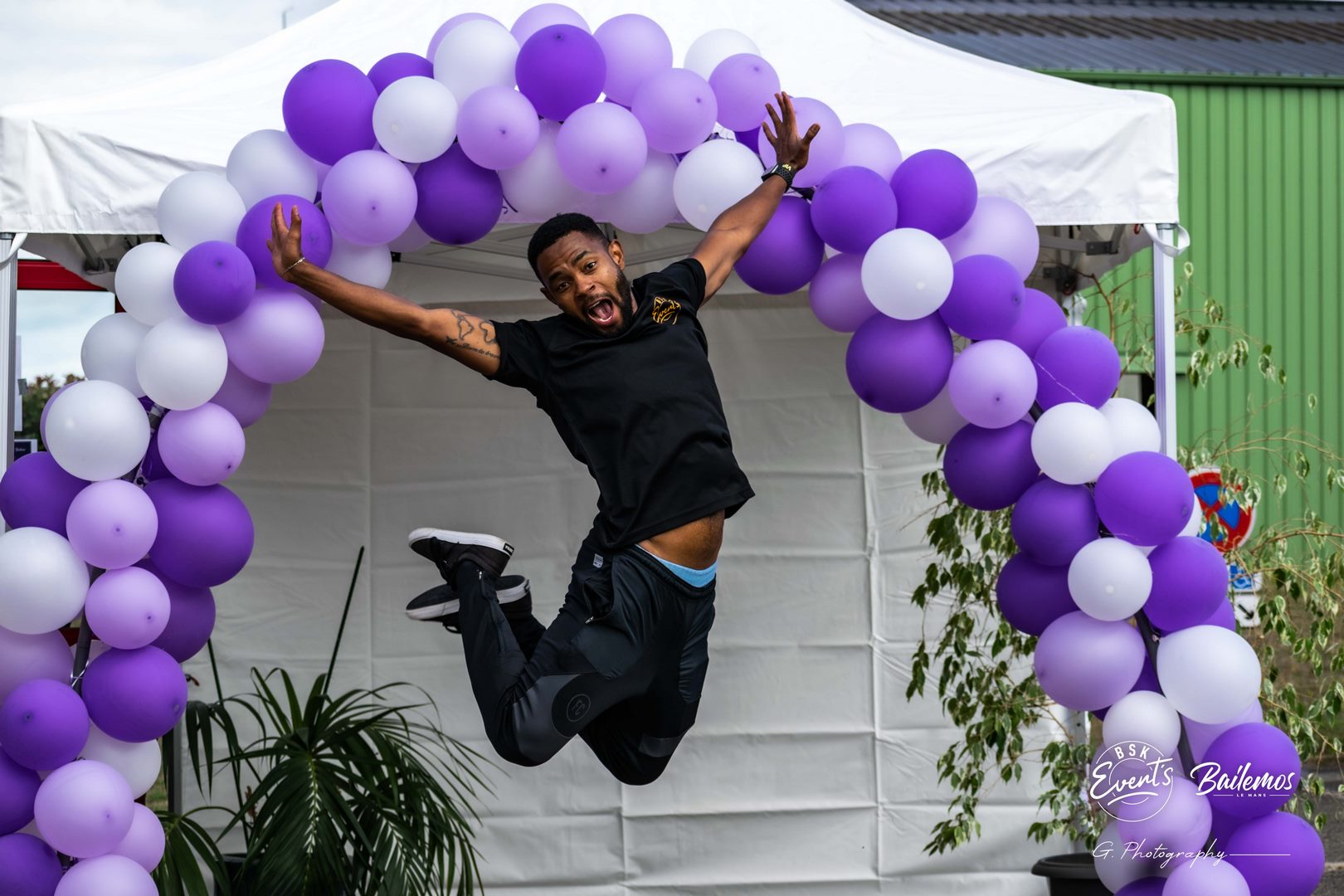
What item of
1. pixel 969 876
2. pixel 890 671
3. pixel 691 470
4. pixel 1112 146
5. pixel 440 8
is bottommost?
pixel 969 876

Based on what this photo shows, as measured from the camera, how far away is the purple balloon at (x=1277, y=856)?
3.19 meters

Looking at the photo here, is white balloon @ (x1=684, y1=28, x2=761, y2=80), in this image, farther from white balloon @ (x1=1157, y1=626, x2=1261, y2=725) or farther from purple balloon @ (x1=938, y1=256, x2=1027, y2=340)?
white balloon @ (x1=1157, y1=626, x2=1261, y2=725)

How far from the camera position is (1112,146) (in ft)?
12.4

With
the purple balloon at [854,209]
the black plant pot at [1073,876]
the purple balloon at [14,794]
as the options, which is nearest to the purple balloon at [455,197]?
the purple balloon at [854,209]

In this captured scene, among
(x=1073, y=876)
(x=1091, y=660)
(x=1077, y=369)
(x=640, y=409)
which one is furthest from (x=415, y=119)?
(x=1073, y=876)

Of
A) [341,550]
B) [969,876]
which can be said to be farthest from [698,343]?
[969,876]

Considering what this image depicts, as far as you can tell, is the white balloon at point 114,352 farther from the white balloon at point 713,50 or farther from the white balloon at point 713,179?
the white balloon at point 713,50

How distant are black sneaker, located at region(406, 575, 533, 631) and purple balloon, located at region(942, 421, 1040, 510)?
1144 millimetres

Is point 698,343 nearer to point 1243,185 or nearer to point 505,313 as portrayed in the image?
point 505,313

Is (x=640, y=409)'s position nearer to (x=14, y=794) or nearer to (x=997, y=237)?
(x=997, y=237)

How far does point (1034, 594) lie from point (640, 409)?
3.66ft

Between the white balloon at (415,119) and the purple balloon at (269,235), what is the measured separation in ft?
0.82

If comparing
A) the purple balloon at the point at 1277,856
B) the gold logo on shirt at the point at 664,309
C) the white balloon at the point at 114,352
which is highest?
the gold logo on shirt at the point at 664,309

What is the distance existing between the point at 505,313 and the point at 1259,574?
2.79 meters
